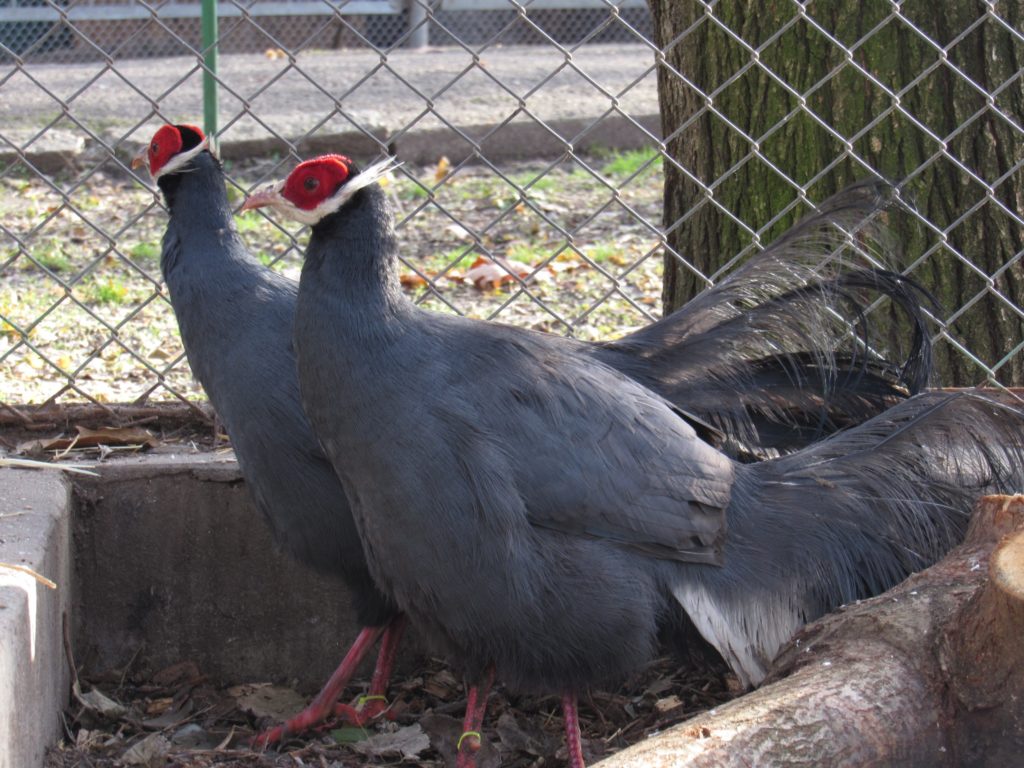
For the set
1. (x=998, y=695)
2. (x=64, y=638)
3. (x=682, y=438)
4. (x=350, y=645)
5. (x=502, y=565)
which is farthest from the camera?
(x=350, y=645)

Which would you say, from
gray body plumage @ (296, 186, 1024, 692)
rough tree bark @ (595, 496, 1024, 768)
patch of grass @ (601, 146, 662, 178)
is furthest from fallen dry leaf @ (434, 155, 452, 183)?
rough tree bark @ (595, 496, 1024, 768)

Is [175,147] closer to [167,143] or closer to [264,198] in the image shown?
[167,143]

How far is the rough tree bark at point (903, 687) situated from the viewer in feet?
7.96

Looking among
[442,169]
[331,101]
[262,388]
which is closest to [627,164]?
[442,169]

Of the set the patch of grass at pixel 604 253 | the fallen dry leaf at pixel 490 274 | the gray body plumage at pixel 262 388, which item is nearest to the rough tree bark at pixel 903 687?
the gray body plumage at pixel 262 388

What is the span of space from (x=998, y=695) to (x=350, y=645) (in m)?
1.86

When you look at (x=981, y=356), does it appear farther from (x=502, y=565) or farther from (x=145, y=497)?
(x=145, y=497)

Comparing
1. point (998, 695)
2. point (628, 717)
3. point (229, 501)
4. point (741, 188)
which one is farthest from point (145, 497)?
point (998, 695)

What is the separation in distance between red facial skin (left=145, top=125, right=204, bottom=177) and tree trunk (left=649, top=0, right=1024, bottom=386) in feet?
4.64

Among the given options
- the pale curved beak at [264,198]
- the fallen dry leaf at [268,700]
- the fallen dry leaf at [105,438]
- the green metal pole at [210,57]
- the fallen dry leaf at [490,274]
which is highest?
the green metal pole at [210,57]

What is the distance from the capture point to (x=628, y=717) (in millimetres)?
3547

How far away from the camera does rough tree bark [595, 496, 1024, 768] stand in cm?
243

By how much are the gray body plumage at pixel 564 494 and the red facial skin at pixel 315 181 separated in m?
0.06

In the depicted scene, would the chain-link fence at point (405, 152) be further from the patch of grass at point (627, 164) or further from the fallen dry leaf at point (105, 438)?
the fallen dry leaf at point (105, 438)
